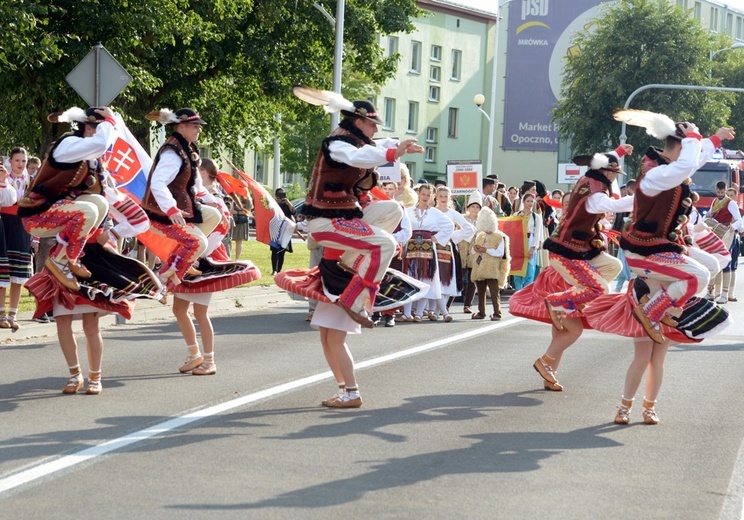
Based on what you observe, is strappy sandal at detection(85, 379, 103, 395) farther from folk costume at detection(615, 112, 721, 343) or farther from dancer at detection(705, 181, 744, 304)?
dancer at detection(705, 181, 744, 304)

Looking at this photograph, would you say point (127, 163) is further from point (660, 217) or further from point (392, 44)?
point (392, 44)

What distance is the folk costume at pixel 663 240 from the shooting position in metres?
8.10

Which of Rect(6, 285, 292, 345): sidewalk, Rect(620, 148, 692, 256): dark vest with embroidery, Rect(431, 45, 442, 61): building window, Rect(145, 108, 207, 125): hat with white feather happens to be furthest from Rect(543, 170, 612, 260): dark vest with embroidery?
Rect(431, 45, 442, 61): building window

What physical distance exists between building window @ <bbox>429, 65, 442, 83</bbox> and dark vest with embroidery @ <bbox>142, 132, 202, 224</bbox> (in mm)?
63737

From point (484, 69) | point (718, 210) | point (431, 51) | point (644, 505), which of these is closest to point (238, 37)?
point (718, 210)

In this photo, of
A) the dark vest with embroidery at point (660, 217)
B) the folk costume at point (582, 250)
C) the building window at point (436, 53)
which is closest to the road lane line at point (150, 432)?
the folk costume at point (582, 250)

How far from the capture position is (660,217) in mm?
8117

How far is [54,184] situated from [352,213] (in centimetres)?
211

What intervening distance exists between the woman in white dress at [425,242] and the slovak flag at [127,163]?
5.32 meters

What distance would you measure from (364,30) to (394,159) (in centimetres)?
2287

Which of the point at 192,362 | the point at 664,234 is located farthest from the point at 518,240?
the point at 664,234

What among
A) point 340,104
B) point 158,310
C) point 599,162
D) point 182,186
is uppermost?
point 340,104

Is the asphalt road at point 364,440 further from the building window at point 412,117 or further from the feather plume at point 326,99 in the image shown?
the building window at point 412,117

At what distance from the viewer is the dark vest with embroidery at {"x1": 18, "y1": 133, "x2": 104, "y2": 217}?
8.45 metres
